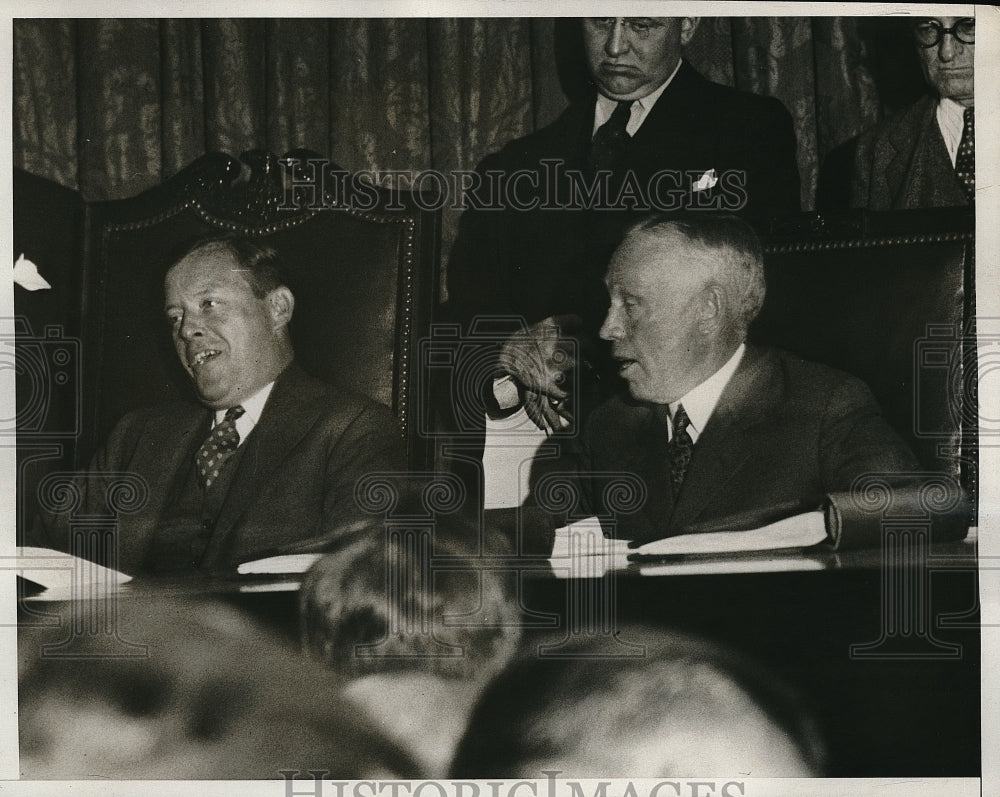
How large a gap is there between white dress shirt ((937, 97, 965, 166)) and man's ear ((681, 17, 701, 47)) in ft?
2.22

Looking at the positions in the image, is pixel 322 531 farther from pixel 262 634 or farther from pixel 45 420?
pixel 45 420

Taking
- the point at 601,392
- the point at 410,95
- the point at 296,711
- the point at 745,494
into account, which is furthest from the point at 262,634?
the point at 410,95

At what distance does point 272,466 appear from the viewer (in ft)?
8.42

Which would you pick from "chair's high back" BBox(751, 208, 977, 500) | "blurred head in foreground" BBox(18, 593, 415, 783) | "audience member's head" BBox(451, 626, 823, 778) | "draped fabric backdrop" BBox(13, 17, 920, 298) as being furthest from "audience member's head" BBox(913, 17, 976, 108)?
"blurred head in foreground" BBox(18, 593, 415, 783)

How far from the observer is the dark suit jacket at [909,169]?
8.40ft

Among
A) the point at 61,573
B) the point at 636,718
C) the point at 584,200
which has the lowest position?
the point at 636,718

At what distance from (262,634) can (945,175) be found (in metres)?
2.15

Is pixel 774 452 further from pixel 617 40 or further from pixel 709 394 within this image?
pixel 617 40

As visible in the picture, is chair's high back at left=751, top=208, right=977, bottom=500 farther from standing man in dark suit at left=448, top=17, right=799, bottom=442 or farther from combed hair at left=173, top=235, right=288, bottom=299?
combed hair at left=173, top=235, right=288, bottom=299

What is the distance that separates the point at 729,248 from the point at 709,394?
38 centimetres

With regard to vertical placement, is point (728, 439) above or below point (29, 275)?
below

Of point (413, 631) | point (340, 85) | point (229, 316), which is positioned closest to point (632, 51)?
point (340, 85)

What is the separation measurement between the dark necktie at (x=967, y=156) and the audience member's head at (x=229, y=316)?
1789 mm

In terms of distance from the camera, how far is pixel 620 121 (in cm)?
259
